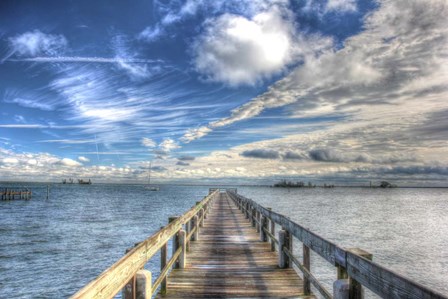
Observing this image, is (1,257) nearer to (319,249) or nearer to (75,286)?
(75,286)

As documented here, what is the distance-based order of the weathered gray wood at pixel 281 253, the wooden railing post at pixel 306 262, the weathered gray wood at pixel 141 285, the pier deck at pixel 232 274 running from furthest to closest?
1. the weathered gray wood at pixel 281 253
2. the pier deck at pixel 232 274
3. the wooden railing post at pixel 306 262
4. the weathered gray wood at pixel 141 285

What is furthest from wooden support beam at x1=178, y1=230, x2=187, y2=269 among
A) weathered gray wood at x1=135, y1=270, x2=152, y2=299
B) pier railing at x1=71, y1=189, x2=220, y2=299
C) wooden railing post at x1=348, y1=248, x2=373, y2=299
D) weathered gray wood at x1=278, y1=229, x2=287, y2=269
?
wooden railing post at x1=348, y1=248, x2=373, y2=299

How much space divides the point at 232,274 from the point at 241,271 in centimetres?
29

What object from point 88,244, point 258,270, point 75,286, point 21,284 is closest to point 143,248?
point 258,270

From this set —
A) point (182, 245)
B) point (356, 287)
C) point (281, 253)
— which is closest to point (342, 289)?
point (356, 287)

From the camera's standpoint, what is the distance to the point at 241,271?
6863 millimetres

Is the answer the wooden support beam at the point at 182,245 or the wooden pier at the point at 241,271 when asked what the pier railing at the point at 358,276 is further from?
the wooden support beam at the point at 182,245

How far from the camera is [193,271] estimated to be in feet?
22.4

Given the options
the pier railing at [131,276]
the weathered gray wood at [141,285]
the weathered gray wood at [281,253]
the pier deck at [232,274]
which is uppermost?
the pier railing at [131,276]

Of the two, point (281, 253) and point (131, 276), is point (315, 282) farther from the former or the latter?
point (281, 253)

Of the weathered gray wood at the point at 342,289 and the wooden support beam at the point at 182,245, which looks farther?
the wooden support beam at the point at 182,245

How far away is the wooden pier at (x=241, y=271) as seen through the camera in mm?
2598

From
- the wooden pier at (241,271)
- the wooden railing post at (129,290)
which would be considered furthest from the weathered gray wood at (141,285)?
the wooden railing post at (129,290)

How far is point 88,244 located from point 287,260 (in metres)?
21.9
